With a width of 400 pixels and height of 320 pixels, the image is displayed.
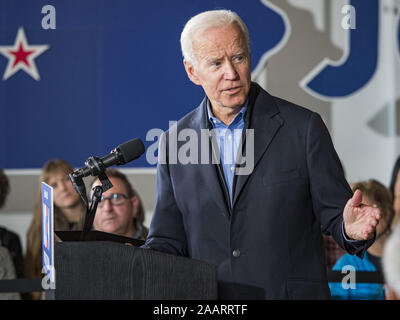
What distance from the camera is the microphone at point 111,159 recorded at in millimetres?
1917

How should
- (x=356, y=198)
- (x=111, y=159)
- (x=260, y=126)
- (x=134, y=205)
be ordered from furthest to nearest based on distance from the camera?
(x=134, y=205), (x=260, y=126), (x=111, y=159), (x=356, y=198)

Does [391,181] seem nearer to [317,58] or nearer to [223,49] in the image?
[317,58]

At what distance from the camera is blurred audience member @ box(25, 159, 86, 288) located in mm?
4246

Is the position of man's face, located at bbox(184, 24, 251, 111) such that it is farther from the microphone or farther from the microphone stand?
the microphone stand

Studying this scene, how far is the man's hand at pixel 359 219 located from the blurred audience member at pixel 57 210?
8.22ft

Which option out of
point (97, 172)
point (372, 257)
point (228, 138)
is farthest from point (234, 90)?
point (372, 257)

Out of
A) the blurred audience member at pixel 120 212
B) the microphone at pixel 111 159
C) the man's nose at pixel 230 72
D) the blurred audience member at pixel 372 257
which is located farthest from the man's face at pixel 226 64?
the blurred audience member at pixel 372 257

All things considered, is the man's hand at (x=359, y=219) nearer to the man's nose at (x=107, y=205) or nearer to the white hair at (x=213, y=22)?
the white hair at (x=213, y=22)

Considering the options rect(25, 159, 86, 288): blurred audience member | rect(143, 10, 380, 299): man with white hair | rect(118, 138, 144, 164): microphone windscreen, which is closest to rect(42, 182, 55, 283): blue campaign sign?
rect(118, 138, 144, 164): microphone windscreen

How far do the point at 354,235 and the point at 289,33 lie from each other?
10.5ft

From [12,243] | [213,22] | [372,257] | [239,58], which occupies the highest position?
[213,22]

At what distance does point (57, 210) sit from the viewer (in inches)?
170

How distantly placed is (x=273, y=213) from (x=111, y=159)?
0.54 metres

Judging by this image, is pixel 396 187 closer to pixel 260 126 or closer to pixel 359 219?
pixel 260 126
